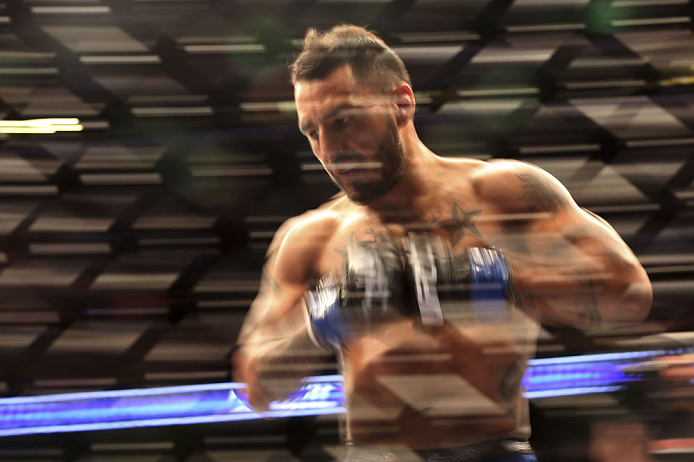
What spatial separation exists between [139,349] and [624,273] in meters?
0.64

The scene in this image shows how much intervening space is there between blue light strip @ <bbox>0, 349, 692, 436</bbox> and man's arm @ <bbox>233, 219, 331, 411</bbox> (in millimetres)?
56

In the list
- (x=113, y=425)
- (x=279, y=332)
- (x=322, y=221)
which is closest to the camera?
(x=113, y=425)

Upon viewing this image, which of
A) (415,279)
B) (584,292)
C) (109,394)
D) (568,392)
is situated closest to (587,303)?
(584,292)

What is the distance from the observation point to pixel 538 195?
86cm

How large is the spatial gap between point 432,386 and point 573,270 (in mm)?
249

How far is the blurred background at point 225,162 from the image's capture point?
63 cm

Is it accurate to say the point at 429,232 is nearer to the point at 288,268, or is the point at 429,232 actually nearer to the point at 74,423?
the point at 288,268

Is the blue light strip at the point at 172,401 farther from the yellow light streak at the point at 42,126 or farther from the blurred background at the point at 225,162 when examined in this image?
the yellow light streak at the point at 42,126

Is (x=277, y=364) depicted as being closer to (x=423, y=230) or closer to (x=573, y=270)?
(x=423, y=230)

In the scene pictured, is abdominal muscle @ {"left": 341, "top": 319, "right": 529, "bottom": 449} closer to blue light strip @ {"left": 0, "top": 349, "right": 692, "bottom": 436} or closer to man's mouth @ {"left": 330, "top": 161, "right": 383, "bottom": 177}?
blue light strip @ {"left": 0, "top": 349, "right": 692, "bottom": 436}

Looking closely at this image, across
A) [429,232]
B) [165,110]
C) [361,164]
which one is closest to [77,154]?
[165,110]

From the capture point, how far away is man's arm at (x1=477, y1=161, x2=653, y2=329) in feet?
2.23

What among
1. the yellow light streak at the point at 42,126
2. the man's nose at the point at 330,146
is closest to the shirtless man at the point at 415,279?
the man's nose at the point at 330,146

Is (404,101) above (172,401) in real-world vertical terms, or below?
above
